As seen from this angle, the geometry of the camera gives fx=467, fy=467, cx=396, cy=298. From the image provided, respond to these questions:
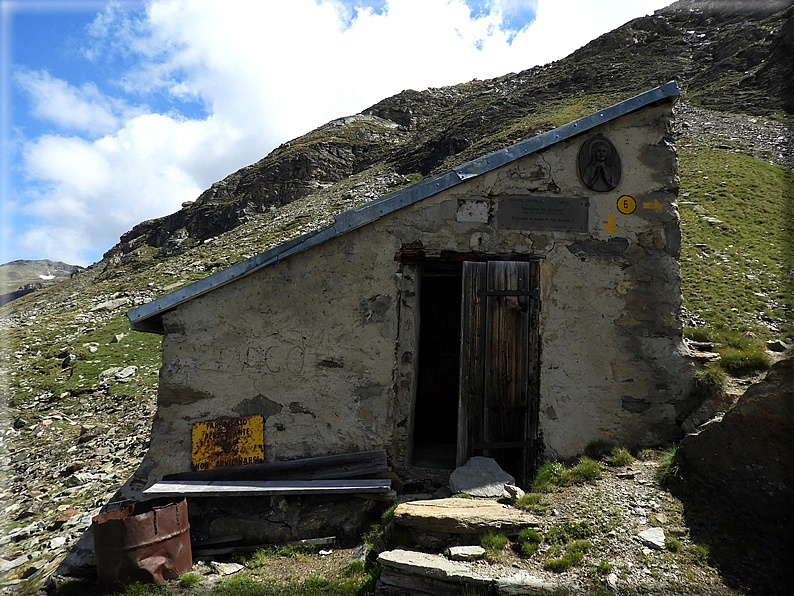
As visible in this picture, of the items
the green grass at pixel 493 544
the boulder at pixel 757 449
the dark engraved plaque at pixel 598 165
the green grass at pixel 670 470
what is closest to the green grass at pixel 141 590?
the green grass at pixel 493 544

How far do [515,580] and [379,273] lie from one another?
11.2ft

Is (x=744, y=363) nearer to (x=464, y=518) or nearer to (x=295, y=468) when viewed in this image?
(x=464, y=518)

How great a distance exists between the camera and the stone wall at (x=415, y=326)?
546 centimetres

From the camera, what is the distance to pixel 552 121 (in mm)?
32219

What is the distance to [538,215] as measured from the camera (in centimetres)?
571

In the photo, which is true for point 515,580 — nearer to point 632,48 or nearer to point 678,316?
point 678,316

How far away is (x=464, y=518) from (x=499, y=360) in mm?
2084

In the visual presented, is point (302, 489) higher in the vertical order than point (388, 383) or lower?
lower

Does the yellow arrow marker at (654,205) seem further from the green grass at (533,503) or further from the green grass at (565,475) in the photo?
the green grass at (533,503)

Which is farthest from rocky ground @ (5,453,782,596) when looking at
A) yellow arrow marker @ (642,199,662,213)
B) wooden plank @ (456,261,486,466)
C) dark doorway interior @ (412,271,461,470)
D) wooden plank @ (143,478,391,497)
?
dark doorway interior @ (412,271,461,470)

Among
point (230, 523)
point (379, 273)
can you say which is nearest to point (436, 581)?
point (230, 523)

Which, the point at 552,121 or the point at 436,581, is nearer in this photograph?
the point at 436,581

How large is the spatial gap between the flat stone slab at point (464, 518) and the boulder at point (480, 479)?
0.51 m

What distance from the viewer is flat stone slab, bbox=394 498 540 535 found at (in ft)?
13.3
